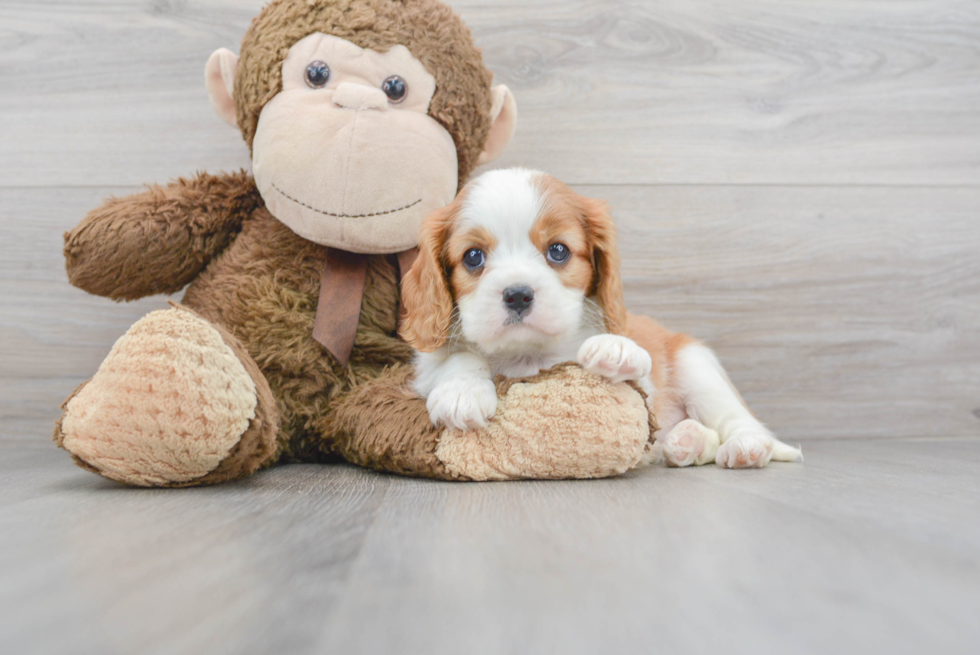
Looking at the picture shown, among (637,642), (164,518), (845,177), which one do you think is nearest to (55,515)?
(164,518)

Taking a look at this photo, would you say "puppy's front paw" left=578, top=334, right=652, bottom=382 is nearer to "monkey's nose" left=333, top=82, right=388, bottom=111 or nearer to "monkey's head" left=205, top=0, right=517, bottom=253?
"monkey's head" left=205, top=0, right=517, bottom=253

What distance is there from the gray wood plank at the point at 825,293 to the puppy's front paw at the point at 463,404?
81cm

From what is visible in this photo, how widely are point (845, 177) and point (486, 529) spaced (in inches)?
59.9

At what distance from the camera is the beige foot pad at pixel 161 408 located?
0.93 m

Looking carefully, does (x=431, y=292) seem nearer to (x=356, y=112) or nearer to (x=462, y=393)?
(x=462, y=393)

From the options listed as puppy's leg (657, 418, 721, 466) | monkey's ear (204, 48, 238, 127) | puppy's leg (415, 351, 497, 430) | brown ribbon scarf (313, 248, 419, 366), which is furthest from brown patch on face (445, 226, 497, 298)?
monkey's ear (204, 48, 238, 127)

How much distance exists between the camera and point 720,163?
1788 mm

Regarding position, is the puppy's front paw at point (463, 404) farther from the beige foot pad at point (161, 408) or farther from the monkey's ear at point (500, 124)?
the monkey's ear at point (500, 124)

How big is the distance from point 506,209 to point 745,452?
589 mm

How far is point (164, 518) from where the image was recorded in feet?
2.62

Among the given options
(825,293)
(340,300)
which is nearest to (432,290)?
(340,300)

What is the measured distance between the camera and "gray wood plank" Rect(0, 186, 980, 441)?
1.78 m

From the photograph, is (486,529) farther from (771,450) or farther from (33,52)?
(33,52)

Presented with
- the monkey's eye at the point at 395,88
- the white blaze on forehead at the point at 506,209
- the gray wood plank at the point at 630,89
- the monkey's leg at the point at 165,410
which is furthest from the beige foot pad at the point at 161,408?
the gray wood plank at the point at 630,89
